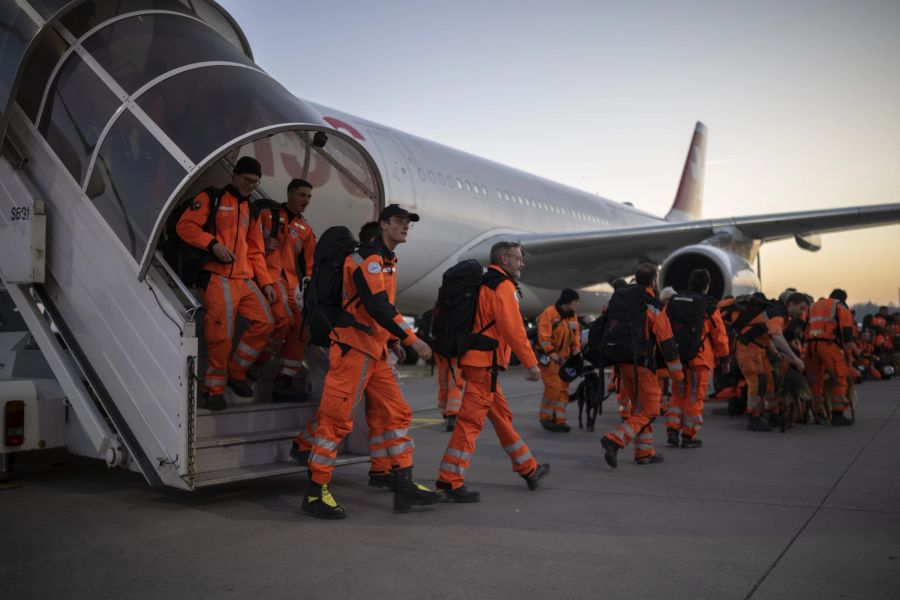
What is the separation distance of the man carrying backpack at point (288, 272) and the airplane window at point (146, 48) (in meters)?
1.22

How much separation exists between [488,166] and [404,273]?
3.75 metres

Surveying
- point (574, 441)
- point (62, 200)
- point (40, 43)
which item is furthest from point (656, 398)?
point (40, 43)

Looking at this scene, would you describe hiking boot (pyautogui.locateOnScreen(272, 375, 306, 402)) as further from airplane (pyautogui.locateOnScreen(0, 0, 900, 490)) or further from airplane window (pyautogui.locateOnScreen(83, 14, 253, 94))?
airplane window (pyautogui.locateOnScreen(83, 14, 253, 94))

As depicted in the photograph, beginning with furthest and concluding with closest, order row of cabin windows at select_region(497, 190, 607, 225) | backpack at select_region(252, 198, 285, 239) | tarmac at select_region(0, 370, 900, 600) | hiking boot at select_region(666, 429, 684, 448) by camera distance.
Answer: row of cabin windows at select_region(497, 190, 607, 225) → hiking boot at select_region(666, 429, 684, 448) → backpack at select_region(252, 198, 285, 239) → tarmac at select_region(0, 370, 900, 600)

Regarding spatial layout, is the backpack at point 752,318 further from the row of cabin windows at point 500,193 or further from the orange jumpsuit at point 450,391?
A: the row of cabin windows at point 500,193

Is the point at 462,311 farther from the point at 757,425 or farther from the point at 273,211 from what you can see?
the point at 757,425

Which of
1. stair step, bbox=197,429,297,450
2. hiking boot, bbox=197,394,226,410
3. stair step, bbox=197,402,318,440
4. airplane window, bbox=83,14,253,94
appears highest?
airplane window, bbox=83,14,253,94

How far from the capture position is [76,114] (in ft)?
16.4

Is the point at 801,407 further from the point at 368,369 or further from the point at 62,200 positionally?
the point at 62,200

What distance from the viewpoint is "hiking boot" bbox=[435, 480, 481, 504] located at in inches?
201

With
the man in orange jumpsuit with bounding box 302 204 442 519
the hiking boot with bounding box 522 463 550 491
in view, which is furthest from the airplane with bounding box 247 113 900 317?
the hiking boot with bounding box 522 463 550 491

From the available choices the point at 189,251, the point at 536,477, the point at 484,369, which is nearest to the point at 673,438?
the point at 536,477

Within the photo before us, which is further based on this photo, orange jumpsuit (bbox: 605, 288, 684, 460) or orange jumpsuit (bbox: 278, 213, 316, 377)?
orange jumpsuit (bbox: 605, 288, 684, 460)

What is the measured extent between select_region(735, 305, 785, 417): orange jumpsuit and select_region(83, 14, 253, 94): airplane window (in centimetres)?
615
